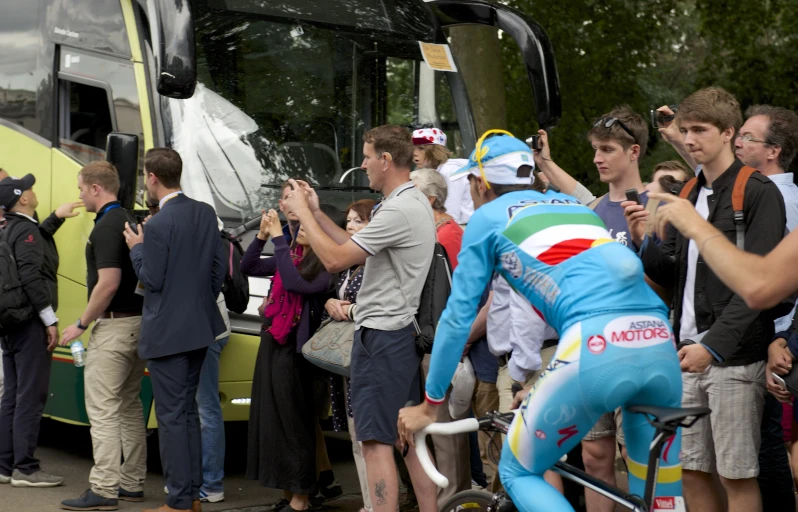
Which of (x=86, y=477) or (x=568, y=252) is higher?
(x=568, y=252)

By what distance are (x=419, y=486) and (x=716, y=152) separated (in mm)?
2234

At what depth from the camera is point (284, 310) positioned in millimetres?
6871

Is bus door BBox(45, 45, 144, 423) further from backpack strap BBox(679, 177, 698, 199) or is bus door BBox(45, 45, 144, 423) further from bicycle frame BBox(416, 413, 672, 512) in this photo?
bicycle frame BBox(416, 413, 672, 512)

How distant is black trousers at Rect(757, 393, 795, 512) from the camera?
16.9ft

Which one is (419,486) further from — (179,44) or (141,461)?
(179,44)

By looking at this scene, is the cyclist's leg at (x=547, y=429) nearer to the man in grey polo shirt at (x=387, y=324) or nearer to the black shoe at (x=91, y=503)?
the man in grey polo shirt at (x=387, y=324)

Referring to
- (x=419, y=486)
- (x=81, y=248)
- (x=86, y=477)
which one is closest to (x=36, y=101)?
(x=81, y=248)

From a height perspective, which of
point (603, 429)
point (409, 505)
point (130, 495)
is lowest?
point (130, 495)

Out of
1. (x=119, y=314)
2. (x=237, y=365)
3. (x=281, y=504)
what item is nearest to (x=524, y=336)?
(x=281, y=504)

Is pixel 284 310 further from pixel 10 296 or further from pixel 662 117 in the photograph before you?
pixel 662 117

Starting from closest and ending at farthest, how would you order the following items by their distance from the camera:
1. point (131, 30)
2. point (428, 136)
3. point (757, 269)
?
point (757, 269), point (131, 30), point (428, 136)

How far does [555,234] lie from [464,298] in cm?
41

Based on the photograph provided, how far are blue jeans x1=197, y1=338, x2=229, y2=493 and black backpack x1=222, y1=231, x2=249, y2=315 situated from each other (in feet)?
0.80

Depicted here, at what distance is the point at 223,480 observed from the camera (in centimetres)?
792
